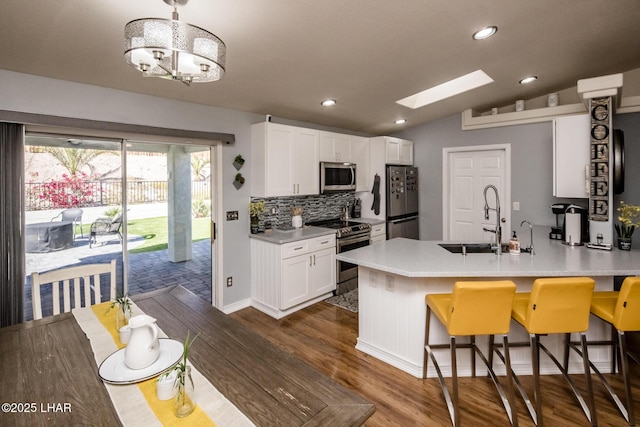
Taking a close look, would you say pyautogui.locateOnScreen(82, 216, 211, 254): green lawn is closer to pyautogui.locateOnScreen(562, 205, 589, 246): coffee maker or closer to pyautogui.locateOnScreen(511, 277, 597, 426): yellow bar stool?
pyautogui.locateOnScreen(511, 277, 597, 426): yellow bar stool

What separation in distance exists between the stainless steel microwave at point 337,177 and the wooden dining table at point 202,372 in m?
2.94

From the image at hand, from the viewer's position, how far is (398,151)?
5246 millimetres

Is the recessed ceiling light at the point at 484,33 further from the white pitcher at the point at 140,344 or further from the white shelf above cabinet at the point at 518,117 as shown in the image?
the white pitcher at the point at 140,344

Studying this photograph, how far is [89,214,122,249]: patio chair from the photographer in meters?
2.93

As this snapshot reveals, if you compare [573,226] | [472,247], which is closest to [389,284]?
[472,247]

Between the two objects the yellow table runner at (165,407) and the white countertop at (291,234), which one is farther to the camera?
the white countertop at (291,234)

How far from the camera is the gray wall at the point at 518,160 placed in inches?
150

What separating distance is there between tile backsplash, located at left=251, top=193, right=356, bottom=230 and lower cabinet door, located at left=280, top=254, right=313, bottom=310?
2.16 feet

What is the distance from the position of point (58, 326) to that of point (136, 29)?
1511 millimetres

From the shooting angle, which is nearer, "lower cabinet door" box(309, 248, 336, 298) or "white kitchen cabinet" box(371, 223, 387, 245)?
"lower cabinet door" box(309, 248, 336, 298)

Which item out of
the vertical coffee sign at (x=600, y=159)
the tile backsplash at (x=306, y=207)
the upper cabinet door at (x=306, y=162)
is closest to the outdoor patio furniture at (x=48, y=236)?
the tile backsplash at (x=306, y=207)

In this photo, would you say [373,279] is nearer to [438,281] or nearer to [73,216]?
[438,281]

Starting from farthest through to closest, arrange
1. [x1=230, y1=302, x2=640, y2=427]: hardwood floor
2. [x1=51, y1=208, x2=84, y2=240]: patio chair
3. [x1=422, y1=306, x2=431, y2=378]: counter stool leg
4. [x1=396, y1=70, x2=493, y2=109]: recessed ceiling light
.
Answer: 1. [x1=396, y1=70, x2=493, y2=109]: recessed ceiling light
2. [x1=51, y1=208, x2=84, y2=240]: patio chair
3. [x1=422, y1=306, x2=431, y2=378]: counter stool leg
4. [x1=230, y1=302, x2=640, y2=427]: hardwood floor

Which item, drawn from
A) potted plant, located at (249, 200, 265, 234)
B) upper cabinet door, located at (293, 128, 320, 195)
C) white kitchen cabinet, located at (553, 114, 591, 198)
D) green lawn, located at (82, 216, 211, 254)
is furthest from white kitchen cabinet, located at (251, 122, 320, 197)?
white kitchen cabinet, located at (553, 114, 591, 198)
